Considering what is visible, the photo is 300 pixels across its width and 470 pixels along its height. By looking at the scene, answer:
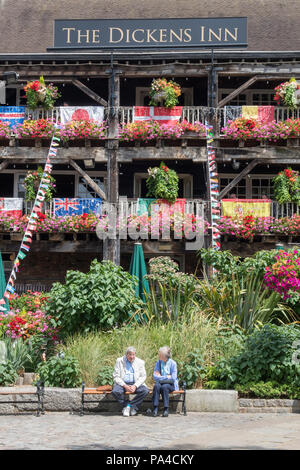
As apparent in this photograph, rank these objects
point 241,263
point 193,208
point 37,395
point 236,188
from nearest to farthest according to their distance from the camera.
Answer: point 37,395, point 241,263, point 193,208, point 236,188

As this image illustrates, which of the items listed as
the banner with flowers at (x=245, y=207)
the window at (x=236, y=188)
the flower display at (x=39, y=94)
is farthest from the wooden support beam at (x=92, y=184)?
the window at (x=236, y=188)

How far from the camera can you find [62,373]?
9.42m

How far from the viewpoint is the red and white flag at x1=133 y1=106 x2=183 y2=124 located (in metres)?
19.8

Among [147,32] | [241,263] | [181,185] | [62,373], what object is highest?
[147,32]

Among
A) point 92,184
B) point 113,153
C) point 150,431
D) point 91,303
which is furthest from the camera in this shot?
point 113,153

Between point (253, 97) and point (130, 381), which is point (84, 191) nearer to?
point (253, 97)

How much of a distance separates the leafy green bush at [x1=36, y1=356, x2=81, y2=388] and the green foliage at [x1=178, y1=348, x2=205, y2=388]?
158 cm

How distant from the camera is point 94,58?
20.1 metres

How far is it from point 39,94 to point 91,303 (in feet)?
35.6

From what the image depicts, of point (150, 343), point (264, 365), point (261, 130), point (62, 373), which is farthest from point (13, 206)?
point (264, 365)

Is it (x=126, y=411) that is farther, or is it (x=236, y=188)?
(x=236, y=188)

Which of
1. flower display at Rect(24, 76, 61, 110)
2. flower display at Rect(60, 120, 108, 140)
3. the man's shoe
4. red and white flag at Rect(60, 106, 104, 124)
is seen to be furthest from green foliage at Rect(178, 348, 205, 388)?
flower display at Rect(24, 76, 61, 110)

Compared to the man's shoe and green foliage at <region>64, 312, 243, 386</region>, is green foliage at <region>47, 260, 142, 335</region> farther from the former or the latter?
the man's shoe

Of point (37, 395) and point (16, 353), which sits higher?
point (16, 353)
